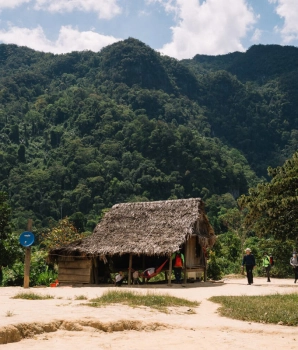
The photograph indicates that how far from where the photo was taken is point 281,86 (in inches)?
6319

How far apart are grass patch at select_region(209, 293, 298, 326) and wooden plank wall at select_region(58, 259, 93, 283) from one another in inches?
331

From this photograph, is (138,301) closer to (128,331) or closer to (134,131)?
(128,331)

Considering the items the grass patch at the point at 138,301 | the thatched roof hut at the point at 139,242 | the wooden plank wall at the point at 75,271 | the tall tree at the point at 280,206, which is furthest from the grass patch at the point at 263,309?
the wooden plank wall at the point at 75,271

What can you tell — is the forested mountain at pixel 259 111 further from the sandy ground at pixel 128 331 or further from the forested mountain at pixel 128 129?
the sandy ground at pixel 128 331

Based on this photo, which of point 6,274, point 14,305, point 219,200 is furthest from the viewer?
point 219,200

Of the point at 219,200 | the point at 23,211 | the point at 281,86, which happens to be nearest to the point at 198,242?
the point at 23,211

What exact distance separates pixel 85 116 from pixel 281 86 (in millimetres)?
79856

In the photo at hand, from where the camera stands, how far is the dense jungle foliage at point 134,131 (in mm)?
78562

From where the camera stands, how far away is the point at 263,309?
35.2ft

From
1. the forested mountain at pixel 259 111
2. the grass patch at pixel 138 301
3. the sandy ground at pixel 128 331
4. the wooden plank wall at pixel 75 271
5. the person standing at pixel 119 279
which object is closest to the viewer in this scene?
the sandy ground at pixel 128 331

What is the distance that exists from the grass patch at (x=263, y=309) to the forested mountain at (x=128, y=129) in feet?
144

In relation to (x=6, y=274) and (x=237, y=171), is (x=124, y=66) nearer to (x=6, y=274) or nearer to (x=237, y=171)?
(x=237, y=171)

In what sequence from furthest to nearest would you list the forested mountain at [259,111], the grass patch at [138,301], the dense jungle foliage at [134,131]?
the forested mountain at [259,111]
the dense jungle foliage at [134,131]
the grass patch at [138,301]

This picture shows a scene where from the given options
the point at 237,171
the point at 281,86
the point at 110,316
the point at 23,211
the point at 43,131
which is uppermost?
the point at 281,86
